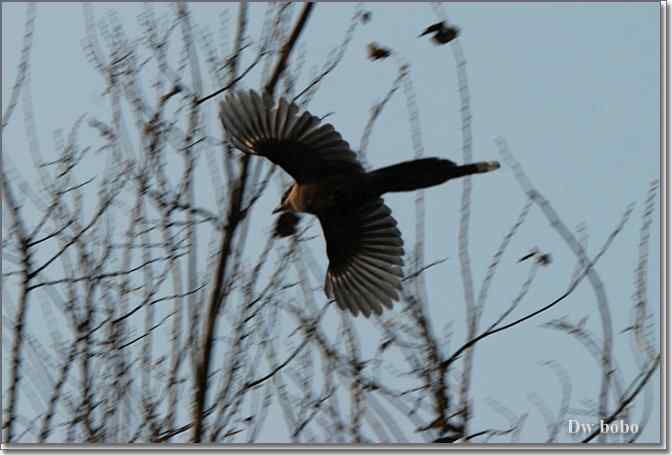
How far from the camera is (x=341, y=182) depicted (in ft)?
22.3

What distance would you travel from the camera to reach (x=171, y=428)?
5414 millimetres

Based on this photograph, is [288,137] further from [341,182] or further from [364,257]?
[364,257]

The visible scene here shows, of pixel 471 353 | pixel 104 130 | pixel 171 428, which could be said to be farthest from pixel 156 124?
pixel 471 353

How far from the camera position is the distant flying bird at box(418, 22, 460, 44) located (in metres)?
5.75

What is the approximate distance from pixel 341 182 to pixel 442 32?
1.29m

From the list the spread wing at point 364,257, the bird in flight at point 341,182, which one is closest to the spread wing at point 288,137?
the bird in flight at point 341,182

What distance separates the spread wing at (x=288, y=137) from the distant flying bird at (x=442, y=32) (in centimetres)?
100

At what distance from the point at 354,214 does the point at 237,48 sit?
5.04ft

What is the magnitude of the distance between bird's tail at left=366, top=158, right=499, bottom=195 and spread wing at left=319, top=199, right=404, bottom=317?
61 centimetres

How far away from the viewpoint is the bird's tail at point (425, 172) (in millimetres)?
6312

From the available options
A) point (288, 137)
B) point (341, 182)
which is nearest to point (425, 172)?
point (341, 182)

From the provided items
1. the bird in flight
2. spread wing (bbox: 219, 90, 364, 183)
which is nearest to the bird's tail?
the bird in flight

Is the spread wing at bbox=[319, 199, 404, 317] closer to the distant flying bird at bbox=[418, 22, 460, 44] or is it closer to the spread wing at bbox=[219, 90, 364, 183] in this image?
the spread wing at bbox=[219, 90, 364, 183]

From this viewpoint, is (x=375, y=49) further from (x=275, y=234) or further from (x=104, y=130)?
(x=104, y=130)
